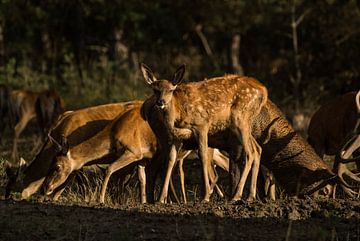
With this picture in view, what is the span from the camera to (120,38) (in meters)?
30.5

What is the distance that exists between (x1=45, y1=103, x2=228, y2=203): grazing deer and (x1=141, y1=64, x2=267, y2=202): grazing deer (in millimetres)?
1246

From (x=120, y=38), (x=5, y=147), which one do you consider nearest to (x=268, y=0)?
(x=120, y=38)

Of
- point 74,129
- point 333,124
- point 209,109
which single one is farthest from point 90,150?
point 333,124

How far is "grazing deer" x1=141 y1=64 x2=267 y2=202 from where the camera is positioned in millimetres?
11633

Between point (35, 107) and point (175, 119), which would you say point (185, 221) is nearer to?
point (175, 119)

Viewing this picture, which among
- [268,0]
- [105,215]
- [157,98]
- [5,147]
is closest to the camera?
[105,215]

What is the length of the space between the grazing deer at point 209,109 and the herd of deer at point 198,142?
0.01m

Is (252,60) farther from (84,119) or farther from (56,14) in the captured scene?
(84,119)

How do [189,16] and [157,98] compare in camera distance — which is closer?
[157,98]

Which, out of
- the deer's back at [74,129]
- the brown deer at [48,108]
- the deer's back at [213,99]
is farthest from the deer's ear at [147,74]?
the brown deer at [48,108]

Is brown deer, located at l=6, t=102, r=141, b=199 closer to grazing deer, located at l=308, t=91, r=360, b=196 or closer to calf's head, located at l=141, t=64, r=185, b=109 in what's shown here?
calf's head, located at l=141, t=64, r=185, b=109

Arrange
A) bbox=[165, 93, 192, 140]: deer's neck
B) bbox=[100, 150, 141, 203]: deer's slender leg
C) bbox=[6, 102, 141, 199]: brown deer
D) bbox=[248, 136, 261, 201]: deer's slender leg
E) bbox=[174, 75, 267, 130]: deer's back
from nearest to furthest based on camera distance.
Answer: bbox=[165, 93, 192, 140]: deer's neck
bbox=[174, 75, 267, 130]: deer's back
bbox=[248, 136, 261, 201]: deer's slender leg
bbox=[100, 150, 141, 203]: deer's slender leg
bbox=[6, 102, 141, 199]: brown deer

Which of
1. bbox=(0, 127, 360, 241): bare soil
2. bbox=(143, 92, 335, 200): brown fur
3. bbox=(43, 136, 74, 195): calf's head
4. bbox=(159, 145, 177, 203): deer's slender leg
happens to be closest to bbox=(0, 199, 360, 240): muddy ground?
bbox=(0, 127, 360, 241): bare soil

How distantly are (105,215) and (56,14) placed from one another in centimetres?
2076
